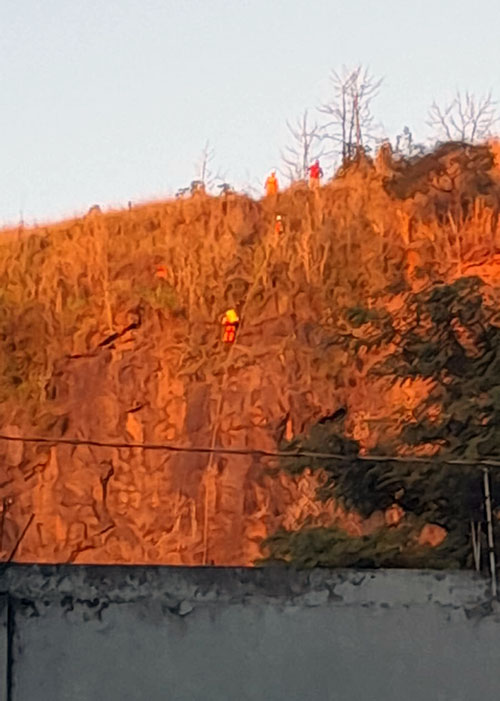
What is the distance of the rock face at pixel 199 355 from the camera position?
17.6 m

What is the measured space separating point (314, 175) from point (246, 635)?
15949 mm

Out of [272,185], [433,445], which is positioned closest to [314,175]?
[272,185]

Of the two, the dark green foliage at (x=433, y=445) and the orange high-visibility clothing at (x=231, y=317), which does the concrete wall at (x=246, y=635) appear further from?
the orange high-visibility clothing at (x=231, y=317)

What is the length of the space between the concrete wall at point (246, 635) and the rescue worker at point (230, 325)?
12670mm

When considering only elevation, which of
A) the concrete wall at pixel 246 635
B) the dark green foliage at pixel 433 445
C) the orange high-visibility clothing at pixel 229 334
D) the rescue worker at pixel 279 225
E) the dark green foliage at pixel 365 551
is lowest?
the concrete wall at pixel 246 635

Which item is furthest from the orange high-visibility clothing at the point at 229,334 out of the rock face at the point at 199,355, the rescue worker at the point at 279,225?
the rescue worker at the point at 279,225

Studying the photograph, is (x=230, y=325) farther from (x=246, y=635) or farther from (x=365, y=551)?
(x=246, y=635)

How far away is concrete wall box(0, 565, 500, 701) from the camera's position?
19.9ft

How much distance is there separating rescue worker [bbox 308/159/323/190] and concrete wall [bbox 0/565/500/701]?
601 inches

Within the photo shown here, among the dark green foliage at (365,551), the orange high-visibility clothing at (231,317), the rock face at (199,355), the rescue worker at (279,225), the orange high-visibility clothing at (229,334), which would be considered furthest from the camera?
the rescue worker at (279,225)

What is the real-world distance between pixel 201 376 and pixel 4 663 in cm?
1279

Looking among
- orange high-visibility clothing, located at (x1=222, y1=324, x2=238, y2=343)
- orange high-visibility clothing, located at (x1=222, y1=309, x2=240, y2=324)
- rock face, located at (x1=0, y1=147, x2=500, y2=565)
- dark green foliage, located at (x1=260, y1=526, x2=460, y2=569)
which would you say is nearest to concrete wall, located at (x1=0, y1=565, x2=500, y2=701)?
dark green foliage, located at (x1=260, y1=526, x2=460, y2=569)

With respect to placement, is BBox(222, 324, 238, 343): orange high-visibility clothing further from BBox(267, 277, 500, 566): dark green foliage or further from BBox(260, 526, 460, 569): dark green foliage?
BBox(260, 526, 460, 569): dark green foliage

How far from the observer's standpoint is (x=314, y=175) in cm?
2158
